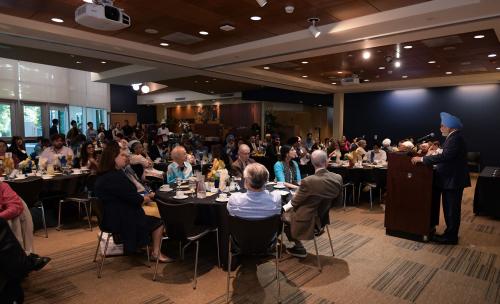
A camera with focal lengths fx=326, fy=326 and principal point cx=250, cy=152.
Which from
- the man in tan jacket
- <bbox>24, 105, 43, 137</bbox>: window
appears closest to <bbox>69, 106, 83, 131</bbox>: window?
<bbox>24, 105, 43, 137</bbox>: window

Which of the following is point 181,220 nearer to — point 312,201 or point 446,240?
point 312,201

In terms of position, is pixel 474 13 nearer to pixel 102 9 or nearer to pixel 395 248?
pixel 395 248

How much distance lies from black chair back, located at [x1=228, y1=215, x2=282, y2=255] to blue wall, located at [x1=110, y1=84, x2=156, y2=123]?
55.0 feet

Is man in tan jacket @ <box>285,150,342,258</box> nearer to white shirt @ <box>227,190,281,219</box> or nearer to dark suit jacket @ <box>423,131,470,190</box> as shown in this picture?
white shirt @ <box>227,190,281,219</box>

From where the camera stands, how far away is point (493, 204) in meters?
5.70

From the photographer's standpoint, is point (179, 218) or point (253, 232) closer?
point (253, 232)

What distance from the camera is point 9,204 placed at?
9.87 ft

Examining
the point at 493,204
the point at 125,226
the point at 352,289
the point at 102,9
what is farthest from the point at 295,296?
the point at 493,204

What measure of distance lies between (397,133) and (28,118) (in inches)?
561

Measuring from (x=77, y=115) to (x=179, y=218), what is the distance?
47.0 feet

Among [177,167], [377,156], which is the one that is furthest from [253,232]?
[377,156]

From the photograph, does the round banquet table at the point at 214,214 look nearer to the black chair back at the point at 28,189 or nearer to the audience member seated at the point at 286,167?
the audience member seated at the point at 286,167

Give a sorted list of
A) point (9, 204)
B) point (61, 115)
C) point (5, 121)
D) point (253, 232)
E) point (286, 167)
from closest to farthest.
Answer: point (253, 232), point (9, 204), point (286, 167), point (5, 121), point (61, 115)

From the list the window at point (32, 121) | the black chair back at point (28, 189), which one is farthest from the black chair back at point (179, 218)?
the window at point (32, 121)
